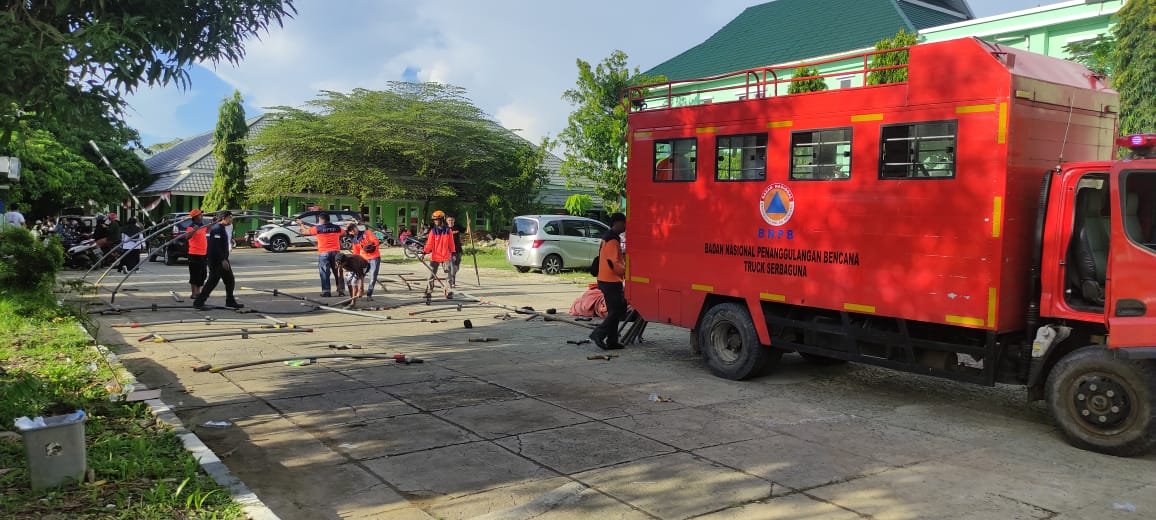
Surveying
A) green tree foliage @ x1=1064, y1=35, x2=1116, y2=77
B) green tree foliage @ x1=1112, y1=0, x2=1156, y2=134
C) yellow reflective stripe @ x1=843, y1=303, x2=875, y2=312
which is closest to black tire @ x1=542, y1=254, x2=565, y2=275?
green tree foliage @ x1=1064, y1=35, x2=1116, y2=77

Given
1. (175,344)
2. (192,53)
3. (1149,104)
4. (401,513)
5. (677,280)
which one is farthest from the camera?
(1149,104)

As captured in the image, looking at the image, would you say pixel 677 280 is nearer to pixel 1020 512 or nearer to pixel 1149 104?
pixel 1020 512

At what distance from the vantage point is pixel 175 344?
10055mm

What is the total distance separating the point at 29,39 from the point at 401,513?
3.56m

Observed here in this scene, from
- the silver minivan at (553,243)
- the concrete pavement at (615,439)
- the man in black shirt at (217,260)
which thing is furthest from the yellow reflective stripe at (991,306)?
the silver minivan at (553,243)

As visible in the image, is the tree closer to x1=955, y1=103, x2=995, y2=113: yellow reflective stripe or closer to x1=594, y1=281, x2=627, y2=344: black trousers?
x1=594, y1=281, x2=627, y2=344: black trousers

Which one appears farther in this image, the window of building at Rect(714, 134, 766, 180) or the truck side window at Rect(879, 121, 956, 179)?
the window of building at Rect(714, 134, 766, 180)

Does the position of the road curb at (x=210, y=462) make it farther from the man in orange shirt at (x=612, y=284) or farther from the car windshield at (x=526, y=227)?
the car windshield at (x=526, y=227)

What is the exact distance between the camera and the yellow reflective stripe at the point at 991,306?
6.38 metres

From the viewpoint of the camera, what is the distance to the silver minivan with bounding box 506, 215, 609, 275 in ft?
71.2

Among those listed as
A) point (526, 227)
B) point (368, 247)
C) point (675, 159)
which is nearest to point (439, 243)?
point (368, 247)

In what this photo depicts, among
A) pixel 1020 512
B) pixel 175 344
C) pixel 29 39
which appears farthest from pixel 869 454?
pixel 175 344

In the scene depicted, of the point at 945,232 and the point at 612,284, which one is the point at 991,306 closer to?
the point at 945,232

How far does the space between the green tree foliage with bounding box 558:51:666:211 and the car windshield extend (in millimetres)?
6307
